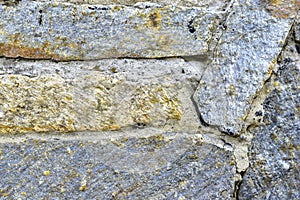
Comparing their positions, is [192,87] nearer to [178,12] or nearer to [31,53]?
[178,12]

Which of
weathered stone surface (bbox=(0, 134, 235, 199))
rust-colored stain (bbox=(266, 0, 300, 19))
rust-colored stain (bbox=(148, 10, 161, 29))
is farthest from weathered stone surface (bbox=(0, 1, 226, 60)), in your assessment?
weathered stone surface (bbox=(0, 134, 235, 199))

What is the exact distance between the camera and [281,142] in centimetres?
85

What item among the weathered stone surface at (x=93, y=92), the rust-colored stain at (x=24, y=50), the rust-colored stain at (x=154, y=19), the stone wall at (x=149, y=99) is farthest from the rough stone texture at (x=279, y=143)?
the rust-colored stain at (x=24, y=50)

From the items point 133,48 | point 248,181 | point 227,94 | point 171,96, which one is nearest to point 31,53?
point 133,48

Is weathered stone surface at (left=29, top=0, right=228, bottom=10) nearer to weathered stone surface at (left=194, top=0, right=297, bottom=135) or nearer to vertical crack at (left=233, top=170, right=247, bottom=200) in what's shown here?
weathered stone surface at (left=194, top=0, right=297, bottom=135)

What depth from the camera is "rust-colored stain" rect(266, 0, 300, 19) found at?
0.81 meters

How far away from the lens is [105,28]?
2.80 ft

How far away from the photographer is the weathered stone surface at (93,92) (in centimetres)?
86

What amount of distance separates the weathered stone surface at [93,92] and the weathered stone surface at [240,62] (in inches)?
1.9

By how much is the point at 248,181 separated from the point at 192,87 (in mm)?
260

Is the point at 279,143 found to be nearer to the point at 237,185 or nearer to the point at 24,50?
the point at 237,185

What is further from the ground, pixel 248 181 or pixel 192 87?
pixel 192 87

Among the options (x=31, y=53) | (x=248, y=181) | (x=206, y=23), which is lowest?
(x=248, y=181)

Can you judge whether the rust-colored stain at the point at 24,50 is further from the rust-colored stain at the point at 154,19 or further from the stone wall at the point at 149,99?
the rust-colored stain at the point at 154,19
